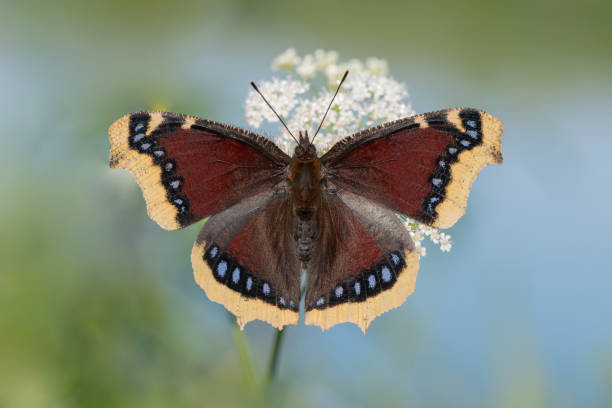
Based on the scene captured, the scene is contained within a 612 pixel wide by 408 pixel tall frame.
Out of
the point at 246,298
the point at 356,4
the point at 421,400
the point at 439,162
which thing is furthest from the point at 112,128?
the point at 356,4

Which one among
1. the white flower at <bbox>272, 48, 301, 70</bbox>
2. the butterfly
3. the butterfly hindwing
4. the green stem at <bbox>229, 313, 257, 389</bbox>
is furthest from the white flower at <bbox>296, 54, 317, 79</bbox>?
the green stem at <bbox>229, 313, 257, 389</bbox>

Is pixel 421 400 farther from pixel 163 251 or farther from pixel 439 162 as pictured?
pixel 163 251

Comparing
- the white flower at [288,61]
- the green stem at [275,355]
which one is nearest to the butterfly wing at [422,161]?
the green stem at [275,355]

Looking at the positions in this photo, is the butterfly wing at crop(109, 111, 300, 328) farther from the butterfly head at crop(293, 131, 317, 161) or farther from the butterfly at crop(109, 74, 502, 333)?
the butterfly head at crop(293, 131, 317, 161)

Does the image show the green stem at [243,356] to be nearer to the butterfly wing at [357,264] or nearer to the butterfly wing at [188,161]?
the butterfly wing at [357,264]

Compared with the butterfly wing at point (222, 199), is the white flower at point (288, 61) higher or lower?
higher

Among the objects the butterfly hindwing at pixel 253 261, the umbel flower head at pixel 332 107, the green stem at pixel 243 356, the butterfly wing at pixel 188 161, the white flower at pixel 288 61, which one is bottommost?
the green stem at pixel 243 356

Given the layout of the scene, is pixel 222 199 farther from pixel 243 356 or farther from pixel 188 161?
pixel 243 356

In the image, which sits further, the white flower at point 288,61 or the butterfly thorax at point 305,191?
the white flower at point 288,61
